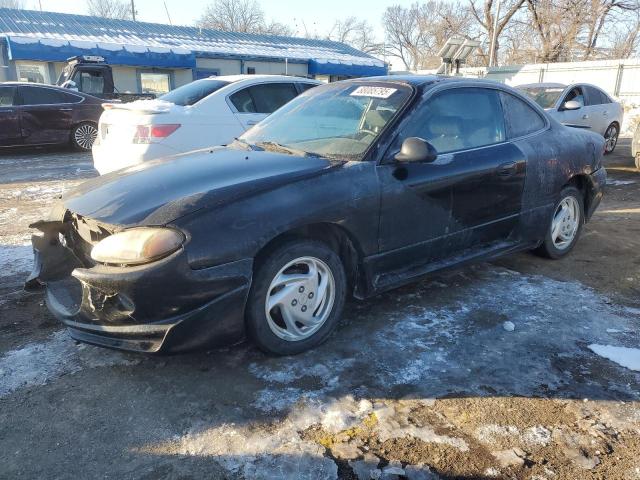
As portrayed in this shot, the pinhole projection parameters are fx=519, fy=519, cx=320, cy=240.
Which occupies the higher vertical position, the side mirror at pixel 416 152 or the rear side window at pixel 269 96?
the rear side window at pixel 269 96

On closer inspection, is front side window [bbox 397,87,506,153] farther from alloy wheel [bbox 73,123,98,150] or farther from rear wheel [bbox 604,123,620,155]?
alloy wheel [bbox 73,123,98,150]

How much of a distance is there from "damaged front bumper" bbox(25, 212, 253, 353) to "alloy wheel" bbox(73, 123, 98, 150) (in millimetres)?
10201

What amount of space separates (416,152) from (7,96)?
10.8m

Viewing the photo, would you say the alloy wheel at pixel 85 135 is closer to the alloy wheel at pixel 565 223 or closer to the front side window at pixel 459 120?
the front side window at pixel 459 120

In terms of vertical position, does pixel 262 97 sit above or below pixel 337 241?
above

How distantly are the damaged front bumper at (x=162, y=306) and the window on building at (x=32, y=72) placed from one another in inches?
853

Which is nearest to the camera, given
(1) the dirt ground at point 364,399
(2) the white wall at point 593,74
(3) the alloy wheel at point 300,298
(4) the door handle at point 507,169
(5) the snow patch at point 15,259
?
(1) the dirt ground at point 364,399

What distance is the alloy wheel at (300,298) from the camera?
2.88 metres

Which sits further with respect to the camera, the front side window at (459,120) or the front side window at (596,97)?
the front side window at (596,97)

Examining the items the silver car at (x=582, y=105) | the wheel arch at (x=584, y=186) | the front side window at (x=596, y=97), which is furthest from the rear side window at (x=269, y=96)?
the front side window at (x=596, y=97)

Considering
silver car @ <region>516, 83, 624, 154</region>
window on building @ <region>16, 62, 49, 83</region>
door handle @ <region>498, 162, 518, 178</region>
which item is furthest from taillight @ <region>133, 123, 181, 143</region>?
window on building @ <region>16, 62, 49, 83</region>

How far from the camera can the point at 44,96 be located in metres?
11.3

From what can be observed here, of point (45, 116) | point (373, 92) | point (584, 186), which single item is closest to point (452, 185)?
point (373, 92)

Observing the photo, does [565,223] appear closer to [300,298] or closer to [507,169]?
[507,169]
